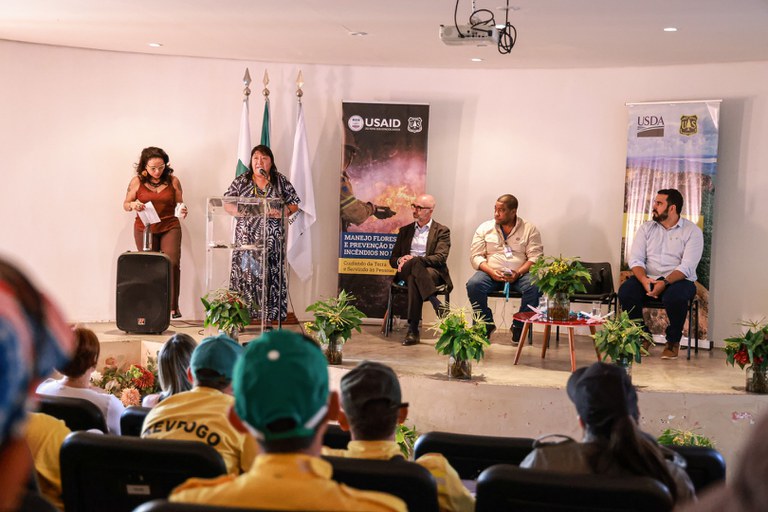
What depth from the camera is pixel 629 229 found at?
8.06 meters

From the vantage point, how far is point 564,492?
1.97 m

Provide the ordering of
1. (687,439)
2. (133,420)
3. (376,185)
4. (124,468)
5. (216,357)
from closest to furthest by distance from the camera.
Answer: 1. (124,468)
2. (216,357)
3. (133,420)
4. (687,439)
5. (376,185)

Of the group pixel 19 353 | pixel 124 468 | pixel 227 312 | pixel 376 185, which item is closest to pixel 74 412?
pixel 124 468

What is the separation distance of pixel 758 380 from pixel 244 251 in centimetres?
400

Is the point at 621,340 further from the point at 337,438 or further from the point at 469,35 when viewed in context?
the point at 337,438

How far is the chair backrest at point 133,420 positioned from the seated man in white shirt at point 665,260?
4.89m

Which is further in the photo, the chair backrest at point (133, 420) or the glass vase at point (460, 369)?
the glass vase at point (460, 369)

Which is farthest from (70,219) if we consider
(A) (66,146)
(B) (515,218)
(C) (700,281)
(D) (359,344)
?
(C) (700,281)

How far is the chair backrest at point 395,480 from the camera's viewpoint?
203cm

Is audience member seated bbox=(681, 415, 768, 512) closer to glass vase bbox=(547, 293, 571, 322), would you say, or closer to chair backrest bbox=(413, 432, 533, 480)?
chair backrest bbox=(413, 432, 533, 480)

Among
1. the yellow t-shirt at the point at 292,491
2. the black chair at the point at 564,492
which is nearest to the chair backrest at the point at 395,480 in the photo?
the black chair at the point at 564,492

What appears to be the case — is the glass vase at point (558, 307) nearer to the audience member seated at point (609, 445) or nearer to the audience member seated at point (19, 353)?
the audience member seated at point (609, 445)

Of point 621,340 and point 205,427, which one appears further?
point 621,340

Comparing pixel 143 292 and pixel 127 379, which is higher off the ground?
pixel 143 292
